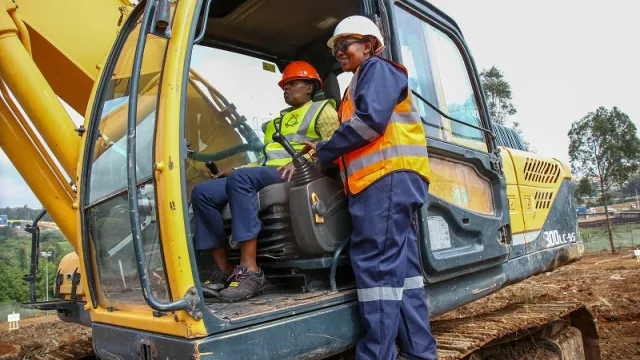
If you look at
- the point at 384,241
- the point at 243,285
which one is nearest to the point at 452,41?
the point at 384,241

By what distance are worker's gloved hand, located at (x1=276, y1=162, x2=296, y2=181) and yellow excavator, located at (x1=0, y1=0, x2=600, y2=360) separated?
0.11m

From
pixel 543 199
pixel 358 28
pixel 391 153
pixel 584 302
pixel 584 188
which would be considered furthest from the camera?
pixel 584 188

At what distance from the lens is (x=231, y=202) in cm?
261

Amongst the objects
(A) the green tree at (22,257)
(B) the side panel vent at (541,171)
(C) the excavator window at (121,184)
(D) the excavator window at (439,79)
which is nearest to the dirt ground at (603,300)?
(B) the side panel vent at (541,171)

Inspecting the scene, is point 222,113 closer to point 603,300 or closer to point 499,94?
point 603,300

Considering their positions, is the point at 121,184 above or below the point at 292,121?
below

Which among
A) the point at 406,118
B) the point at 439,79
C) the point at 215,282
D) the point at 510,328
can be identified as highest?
the point at 439,79

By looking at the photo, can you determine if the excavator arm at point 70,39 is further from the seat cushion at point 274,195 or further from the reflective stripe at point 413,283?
the reflective stripe at point 413,283

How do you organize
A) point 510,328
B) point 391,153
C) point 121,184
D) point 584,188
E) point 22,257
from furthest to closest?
point 584,188 < point 22,257 < point 510,328 < point 391,153 < point 121,184

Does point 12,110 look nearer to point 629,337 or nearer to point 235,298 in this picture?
point 235,298

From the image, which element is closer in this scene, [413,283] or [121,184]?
[121,184]

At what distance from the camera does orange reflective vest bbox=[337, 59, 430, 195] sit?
7.98 ft

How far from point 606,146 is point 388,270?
25.7m

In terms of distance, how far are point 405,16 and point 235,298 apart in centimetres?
186
